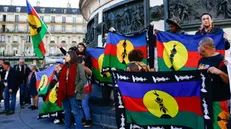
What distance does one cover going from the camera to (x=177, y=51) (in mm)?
6117

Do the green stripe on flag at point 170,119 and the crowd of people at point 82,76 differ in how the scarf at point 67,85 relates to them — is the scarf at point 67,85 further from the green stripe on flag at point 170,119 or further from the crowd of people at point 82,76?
the green stripe on flag at point 170,119

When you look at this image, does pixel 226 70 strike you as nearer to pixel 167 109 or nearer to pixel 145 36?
pixel 167 109

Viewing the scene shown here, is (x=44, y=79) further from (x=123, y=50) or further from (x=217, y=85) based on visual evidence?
(x=217, y=85)

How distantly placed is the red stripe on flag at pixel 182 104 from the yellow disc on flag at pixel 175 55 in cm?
180

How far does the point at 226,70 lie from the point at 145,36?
10.7 ft

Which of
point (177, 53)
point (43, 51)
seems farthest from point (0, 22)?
point (177, 53)

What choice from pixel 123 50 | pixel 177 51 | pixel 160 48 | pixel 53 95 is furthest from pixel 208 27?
pixel 53 95

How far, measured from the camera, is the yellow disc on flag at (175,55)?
6.07 meters

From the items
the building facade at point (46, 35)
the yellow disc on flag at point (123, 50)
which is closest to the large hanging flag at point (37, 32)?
the yellow disc on flag at point (123, 50)

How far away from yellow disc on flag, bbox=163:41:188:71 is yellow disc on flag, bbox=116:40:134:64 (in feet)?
4.25

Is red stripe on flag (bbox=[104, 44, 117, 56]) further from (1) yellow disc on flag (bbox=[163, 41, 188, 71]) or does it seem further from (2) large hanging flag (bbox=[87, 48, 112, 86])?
(1) yellow disc on flag (bbox=[163, 41, 188, 71])

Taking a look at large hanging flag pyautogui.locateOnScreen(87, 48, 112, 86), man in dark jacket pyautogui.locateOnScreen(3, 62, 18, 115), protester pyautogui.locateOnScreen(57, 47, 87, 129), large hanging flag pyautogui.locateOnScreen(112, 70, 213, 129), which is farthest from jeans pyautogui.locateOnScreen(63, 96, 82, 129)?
man in dark jacket pyautogui.locateOnScreen(3, 62, 18, 115)

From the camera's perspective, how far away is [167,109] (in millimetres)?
4414

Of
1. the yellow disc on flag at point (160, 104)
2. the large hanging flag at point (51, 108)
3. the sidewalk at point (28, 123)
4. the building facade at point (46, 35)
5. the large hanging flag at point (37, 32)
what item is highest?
the building facade at point (46, 35)
